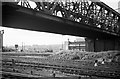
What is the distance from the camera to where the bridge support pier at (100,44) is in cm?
4106

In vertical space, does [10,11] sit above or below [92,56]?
above

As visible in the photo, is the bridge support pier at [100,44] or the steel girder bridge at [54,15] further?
the bridge support pier at [100,44]

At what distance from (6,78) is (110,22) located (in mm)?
26616

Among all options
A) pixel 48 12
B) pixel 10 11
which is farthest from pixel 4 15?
pixel 48 12

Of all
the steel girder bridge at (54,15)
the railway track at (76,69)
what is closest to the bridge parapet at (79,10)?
the steel girder bridge at (54,15)

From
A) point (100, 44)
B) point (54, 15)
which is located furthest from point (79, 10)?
point (100, 44)

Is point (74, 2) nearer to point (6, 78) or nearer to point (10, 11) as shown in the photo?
point (10, 11)

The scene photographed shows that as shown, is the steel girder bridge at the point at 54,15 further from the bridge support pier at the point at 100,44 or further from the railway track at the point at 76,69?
the bridge support pier at the point at 100,44

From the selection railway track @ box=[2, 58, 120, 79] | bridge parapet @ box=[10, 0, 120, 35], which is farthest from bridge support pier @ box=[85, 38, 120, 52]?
railway track @ box=[2, 58, 120, 79]

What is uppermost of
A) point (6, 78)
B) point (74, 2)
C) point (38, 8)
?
point (74, 2)

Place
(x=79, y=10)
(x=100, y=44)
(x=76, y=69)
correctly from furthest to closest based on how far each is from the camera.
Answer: (x=100, y=44), (x=79, y=10), (x=76, y=69)

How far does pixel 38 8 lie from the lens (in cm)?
1542

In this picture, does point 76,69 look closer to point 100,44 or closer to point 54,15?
point 54,15

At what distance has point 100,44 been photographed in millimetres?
42219
